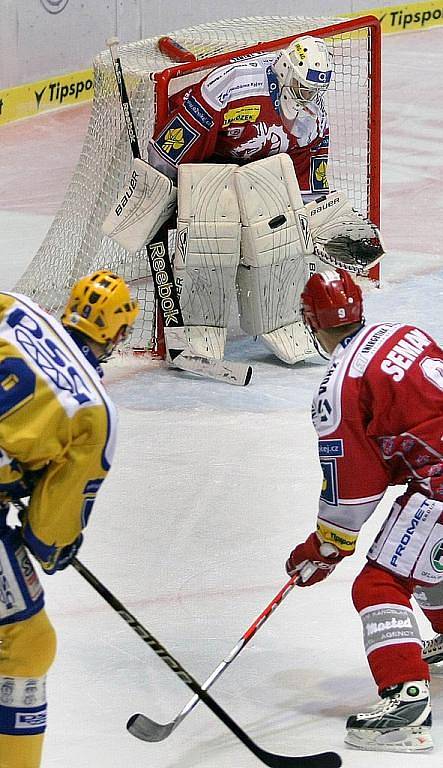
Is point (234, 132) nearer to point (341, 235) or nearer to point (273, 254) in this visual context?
point (273, 254)

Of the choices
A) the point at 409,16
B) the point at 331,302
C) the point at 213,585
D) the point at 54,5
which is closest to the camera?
the point at 331,302

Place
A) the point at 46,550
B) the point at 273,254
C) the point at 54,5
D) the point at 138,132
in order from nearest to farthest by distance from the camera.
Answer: the point at 46,550
the point at 273,254
the point at 138,132
the point at 54,5

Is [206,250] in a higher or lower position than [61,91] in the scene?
higher

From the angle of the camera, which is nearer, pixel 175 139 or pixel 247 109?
pixel 175 139

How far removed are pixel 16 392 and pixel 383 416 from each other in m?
0.77

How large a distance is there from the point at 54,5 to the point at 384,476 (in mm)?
6156

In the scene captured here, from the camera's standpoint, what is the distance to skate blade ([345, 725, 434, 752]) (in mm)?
2764

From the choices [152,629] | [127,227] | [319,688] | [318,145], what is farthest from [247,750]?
[318,145]

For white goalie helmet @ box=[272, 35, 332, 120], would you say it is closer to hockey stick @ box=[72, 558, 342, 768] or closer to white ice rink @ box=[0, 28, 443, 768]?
white ice rink @ box=[0, 28, 443, 768]

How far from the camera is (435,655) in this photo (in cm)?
313

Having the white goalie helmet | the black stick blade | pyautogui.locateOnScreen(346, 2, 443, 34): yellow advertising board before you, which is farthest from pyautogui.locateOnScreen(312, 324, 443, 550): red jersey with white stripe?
pyautogui.locateOnScreen(346, 2, 443, 34): yellow advertising board

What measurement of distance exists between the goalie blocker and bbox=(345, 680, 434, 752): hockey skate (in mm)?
2605

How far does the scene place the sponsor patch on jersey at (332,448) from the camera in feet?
9.04

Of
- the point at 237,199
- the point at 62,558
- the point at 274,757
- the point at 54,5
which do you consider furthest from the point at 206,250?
the point at 54,5
